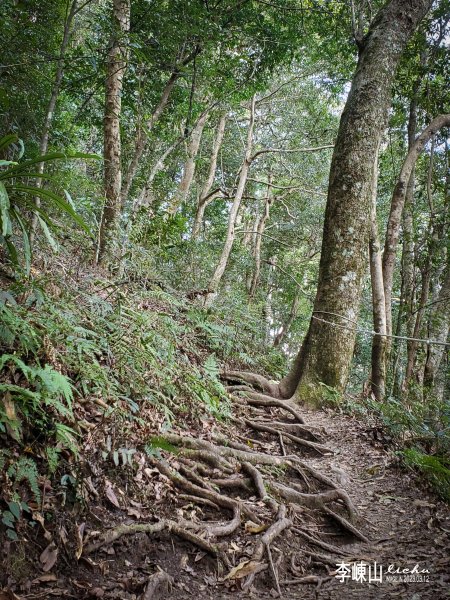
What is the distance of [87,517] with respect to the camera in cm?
257

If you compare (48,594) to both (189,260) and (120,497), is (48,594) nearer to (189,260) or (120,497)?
(120,497)

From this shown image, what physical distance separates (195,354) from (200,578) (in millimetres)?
3503

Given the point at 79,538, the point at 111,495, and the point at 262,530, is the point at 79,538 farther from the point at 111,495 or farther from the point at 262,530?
the point at 262,530

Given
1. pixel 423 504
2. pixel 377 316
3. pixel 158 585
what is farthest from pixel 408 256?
pixel 158 585

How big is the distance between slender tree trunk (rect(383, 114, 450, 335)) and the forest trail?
4744 mm

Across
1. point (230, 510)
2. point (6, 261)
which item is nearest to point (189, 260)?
point (6, 261)

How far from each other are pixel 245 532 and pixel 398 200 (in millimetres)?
7168

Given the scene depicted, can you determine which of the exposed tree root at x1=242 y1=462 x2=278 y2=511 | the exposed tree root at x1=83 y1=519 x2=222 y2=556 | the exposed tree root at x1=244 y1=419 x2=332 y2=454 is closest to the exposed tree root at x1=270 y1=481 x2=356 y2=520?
the exposed tree root at x1=242 y1=462 x2=278 y2=511

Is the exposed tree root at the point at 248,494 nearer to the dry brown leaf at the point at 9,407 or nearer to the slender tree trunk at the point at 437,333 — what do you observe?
the dry brown leaf at the point at 9,407

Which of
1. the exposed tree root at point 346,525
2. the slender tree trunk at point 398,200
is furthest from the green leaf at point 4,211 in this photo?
the slender tree trunk at point 398,200

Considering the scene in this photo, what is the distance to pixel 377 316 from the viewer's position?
305 inches

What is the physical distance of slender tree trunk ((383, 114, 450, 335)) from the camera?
766 centimetres

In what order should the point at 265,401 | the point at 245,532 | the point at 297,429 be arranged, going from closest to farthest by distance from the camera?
the point at 245,532, the point at 297,429, the point at 265,401

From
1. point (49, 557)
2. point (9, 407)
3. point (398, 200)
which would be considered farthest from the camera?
point (398, 200)
